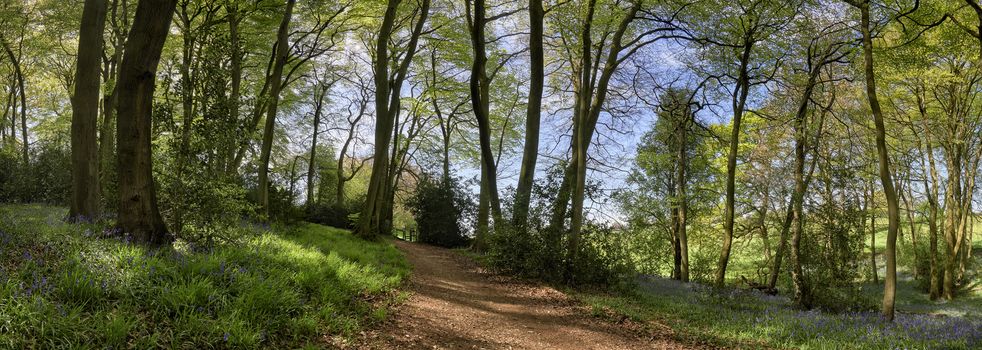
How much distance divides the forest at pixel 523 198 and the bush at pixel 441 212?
15cm

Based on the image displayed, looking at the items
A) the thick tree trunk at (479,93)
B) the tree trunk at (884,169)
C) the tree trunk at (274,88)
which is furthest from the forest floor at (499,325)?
the tree trunk at (274,88)

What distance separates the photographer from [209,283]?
15.1 feet

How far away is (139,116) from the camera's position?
6.62 m

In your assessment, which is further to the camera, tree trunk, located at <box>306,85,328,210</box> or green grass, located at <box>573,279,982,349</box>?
tree trunk, located at <box>306,85,328,210</box>

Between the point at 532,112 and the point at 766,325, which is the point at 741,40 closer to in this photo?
the point at 532,112

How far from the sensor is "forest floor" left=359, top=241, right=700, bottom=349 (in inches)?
219

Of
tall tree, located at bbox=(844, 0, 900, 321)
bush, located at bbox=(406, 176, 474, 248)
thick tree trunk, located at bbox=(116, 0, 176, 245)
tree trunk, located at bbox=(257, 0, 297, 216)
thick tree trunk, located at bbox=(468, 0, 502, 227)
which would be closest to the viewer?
thick tree trunk, located at bbox=(116, 0, 176, 245)

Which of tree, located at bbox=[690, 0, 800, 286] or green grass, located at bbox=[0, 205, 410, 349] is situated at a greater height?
tree, located at bbox=[690, 0, 800, 286]

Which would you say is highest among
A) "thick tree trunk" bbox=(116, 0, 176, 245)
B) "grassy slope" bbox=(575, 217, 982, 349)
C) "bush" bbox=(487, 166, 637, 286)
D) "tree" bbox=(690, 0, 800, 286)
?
"tree" bbox=(690, 0, 800, 286)

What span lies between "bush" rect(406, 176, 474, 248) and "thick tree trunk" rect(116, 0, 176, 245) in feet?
57.8

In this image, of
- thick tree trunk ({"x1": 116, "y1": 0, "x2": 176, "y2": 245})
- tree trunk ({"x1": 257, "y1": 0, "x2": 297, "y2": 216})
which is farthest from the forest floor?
tree trunk ({"x1": 257, "y1": 0, "x2": 297, "y2": 216})

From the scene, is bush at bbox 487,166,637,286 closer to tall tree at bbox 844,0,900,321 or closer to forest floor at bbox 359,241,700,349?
forest floor at bbox 359,241,700,349

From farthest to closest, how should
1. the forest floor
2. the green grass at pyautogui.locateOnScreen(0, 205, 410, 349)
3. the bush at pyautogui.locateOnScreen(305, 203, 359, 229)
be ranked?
1. the bush at pyautogui.locateOnScreen(305, 203, 359, 229)
2. the forest floor
3. the green grass at pyautogui.locateOnScreen(0, 205, 410, 349)

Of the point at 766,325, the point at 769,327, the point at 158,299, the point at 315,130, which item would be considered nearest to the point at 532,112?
the point at 766,325
